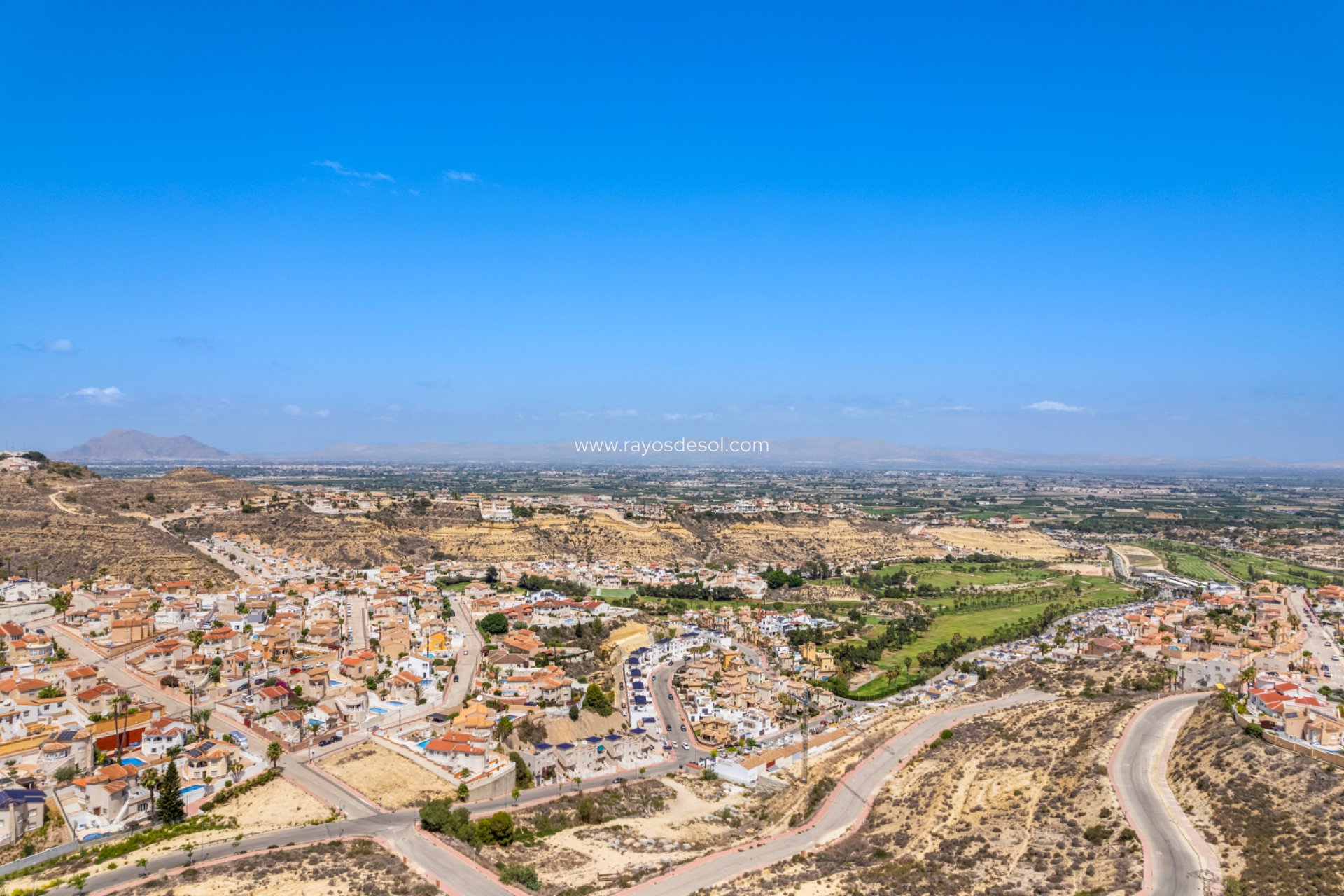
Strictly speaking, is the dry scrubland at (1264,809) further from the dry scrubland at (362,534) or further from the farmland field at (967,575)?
the dry scrubland at (362,534)

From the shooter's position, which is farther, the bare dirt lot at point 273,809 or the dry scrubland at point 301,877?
the bare dirt lot at point 273,809

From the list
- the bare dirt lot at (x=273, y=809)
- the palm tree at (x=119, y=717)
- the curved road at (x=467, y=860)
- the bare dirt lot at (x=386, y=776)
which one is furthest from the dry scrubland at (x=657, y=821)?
the palm tree at (x=119, y=717)

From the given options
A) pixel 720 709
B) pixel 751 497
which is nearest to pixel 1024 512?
pixel 751 497

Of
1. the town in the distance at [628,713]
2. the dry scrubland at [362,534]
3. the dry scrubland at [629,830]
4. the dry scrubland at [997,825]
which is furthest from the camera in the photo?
the dry scrubland at [362,534]

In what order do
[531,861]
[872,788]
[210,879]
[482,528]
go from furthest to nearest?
[482,528], [872,788], [531,861], [210,879]

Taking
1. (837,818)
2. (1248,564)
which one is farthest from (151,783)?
(1248,564)

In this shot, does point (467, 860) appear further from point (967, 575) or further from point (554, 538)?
point (967, 575)

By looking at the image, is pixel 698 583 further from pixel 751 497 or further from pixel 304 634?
pixel 751 497
